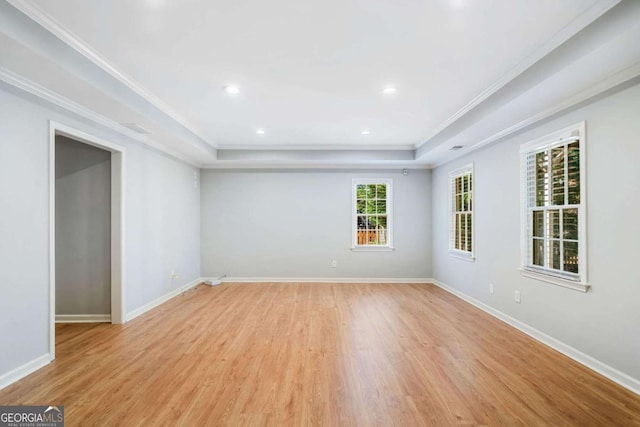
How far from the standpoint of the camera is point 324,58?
2484 mm

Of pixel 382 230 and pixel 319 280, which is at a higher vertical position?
pixel 382 230

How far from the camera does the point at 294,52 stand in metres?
2.40

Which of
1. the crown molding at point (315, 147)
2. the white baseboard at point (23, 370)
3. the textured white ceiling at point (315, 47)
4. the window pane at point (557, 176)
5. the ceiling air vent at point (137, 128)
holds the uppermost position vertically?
the textured white ceiling at point (315, 47)

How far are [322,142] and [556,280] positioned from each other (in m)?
3.77

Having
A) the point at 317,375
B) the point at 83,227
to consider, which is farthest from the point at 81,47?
the point at 317,375

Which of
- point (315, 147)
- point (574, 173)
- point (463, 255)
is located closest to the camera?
point (574, 173)

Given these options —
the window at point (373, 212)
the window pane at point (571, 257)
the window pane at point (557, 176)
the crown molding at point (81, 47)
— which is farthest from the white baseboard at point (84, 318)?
the window pane at point (557, 176)

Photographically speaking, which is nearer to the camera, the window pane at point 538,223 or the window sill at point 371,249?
the window pane at point 538,223

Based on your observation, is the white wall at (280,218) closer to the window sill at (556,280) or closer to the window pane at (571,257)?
the window sill at (556,280)

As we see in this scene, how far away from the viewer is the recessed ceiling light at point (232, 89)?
3019 mm

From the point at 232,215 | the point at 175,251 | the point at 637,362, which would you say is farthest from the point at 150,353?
the point at 637,362

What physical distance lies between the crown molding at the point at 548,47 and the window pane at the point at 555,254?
1725 millimetres

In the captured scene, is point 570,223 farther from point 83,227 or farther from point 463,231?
point 83,227

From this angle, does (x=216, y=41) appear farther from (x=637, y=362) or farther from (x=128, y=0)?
(x=637, y=362)
